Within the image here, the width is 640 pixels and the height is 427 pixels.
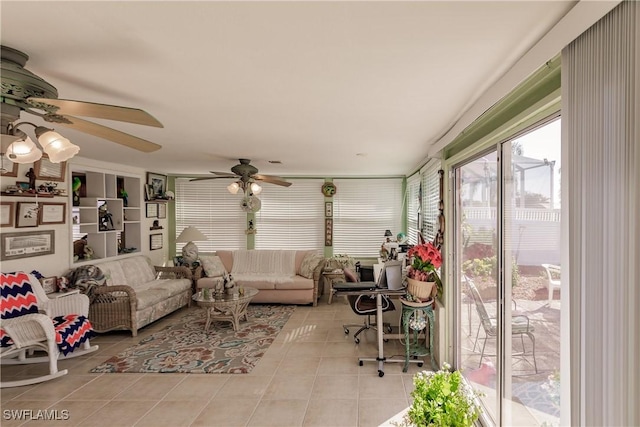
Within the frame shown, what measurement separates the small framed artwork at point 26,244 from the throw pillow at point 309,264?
3707 mm

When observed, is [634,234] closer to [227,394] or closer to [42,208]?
[227,394]

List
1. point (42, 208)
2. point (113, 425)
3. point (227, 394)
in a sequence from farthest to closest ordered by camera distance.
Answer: point (42, 208), point (227, 394), point (113, 425)

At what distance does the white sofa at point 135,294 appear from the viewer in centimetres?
475

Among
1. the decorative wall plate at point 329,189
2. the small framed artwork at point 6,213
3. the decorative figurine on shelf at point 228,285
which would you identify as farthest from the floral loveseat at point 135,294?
the decorative wall plate at point 329,189

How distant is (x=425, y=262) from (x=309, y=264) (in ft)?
11.1

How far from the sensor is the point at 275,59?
173 cm

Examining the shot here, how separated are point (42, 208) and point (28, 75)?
359cm

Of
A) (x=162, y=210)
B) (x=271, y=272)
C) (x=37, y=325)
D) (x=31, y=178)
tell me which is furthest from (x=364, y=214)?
(x=37, y=325)

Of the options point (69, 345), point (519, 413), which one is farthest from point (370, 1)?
point (69, 345)

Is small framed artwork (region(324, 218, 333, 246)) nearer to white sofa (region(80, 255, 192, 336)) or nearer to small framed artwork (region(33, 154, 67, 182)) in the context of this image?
white sofa (region(80, 255, 192, 336))

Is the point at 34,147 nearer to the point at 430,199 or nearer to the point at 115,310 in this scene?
the point at 115,310

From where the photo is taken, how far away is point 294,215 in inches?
312

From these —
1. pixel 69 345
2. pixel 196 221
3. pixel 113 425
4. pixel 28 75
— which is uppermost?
pixel 28 75

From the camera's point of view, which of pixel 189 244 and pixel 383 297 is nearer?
pixel 383 297
